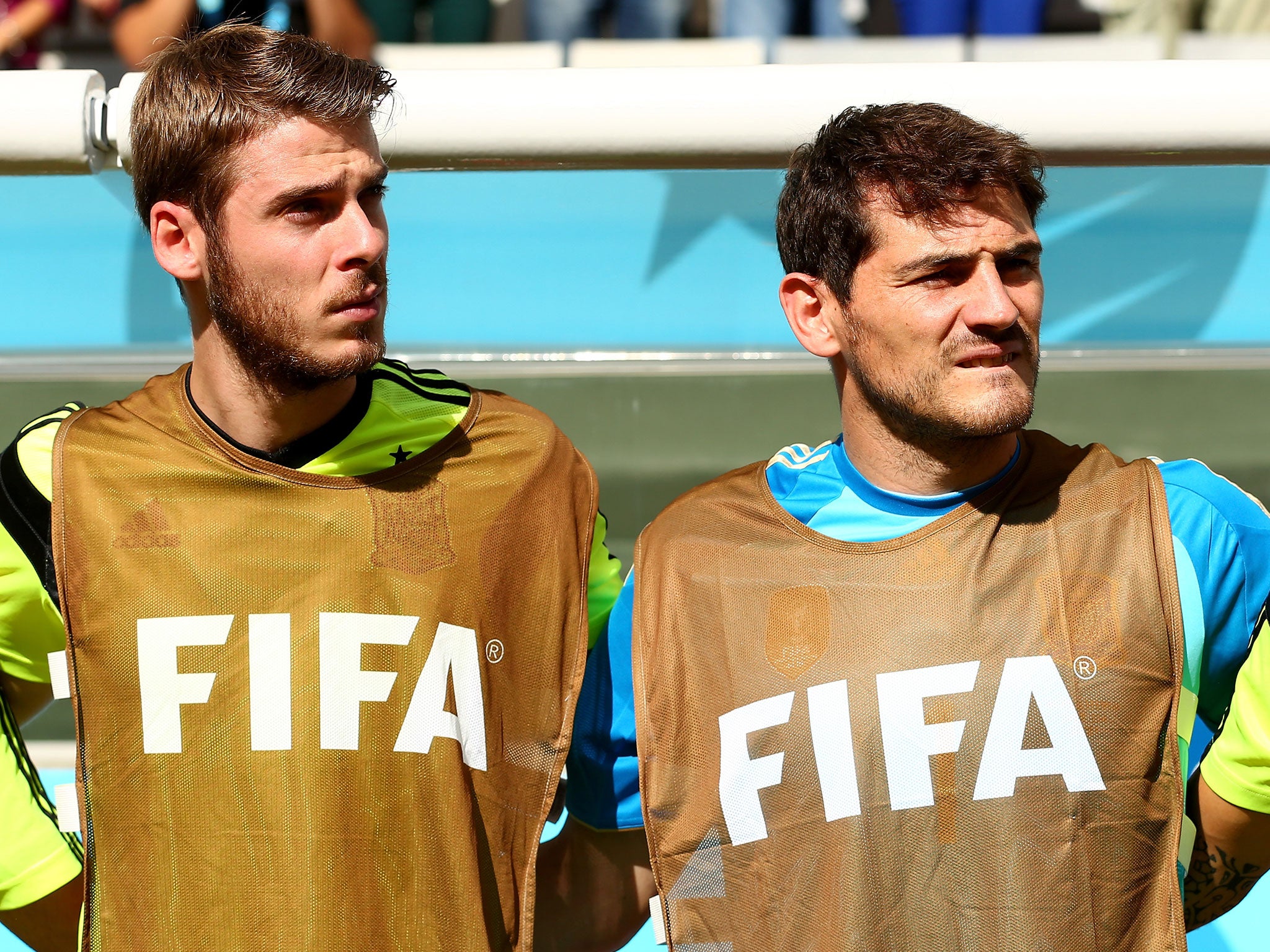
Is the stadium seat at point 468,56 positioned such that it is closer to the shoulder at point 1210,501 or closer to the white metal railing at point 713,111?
the white metal railing at point 713,111

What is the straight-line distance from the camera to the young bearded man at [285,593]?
1.53 meters

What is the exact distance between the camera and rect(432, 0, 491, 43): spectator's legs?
3.54 m

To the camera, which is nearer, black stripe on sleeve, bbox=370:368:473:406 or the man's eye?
the man's eye

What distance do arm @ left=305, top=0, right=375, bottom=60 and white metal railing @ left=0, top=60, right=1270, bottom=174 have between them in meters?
1.47

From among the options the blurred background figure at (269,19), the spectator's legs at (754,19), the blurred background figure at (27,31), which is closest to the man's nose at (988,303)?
the blurred background figure at (269,19)

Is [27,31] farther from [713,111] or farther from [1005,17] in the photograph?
[713,111]

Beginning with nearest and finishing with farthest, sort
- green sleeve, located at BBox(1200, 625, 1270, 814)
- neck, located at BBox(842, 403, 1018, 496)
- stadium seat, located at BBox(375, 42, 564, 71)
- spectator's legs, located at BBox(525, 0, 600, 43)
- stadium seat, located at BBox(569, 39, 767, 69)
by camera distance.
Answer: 1. green sleeve, located at BBox(1200, 625, 1270, 814)
2. neck, located at BBox(842, 403, 1018, 496)
3. stadium seat, located at BBox(569, 39, 767, 69)
4. stadium seat, located at BBox(375, 42, 564, 71)
5. spectator's legs, located at BBox(525, 0, 600, 43)

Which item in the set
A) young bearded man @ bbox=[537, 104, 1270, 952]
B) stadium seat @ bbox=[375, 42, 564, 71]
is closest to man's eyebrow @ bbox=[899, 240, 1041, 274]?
young bearded man @ bbox=[537, 104, 1270, 952]

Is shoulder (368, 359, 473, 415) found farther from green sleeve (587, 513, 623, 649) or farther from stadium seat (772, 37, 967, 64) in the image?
stadium seat (772, 37, 967, 64)

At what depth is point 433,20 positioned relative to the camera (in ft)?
11.7

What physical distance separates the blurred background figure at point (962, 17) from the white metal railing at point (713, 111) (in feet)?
6.06

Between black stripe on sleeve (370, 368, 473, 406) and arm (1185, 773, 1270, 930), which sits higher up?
black stripe on sleeve (370, 368, 473, 406)

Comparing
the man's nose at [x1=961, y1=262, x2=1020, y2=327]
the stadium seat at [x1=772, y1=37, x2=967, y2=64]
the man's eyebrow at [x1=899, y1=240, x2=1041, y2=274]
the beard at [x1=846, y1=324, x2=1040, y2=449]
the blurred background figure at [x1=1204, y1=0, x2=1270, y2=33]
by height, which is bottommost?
the beard at [x1=846, y1=324, x2=1040, y2=449]

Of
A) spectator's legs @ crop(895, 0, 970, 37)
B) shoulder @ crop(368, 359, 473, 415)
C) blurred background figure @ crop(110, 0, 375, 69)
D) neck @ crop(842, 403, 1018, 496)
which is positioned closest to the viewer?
neck @ crop(842, 403, 1018, 496)
